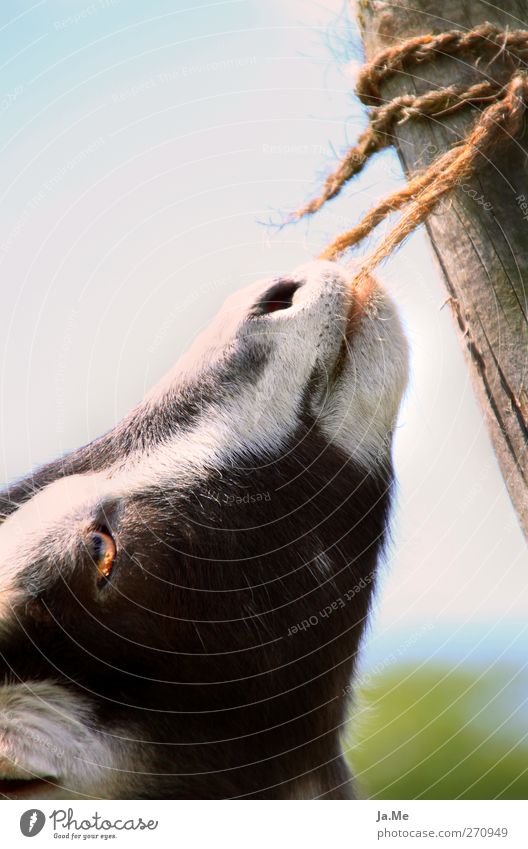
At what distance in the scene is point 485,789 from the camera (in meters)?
2.30

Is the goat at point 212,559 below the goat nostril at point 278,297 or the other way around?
below

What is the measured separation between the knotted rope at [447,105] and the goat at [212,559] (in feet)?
0.55

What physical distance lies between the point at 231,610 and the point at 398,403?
0.52 m

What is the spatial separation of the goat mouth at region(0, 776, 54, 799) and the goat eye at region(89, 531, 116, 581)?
38 centimetres

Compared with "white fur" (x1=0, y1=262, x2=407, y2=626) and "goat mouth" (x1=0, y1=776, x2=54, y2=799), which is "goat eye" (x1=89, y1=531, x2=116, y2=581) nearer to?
"white fur" (x1=0, y1=262, x2=407, y2=626)

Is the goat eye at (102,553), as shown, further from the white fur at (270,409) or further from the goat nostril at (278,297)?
the goat nostril at (278,297)

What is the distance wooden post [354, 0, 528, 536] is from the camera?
140 cm

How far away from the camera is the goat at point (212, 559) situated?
4.88 ft

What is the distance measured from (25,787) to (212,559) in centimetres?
53

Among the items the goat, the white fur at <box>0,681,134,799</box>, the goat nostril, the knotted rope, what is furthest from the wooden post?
the white fur at <box>0,681,134,799</box>

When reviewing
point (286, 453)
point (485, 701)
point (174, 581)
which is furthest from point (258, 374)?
point (485, 701)

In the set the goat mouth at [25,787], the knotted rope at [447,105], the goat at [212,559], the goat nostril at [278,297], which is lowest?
the goat mouth at [25,787]

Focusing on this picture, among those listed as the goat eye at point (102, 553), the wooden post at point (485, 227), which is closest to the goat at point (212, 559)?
the goat eye at point (102, 553)
